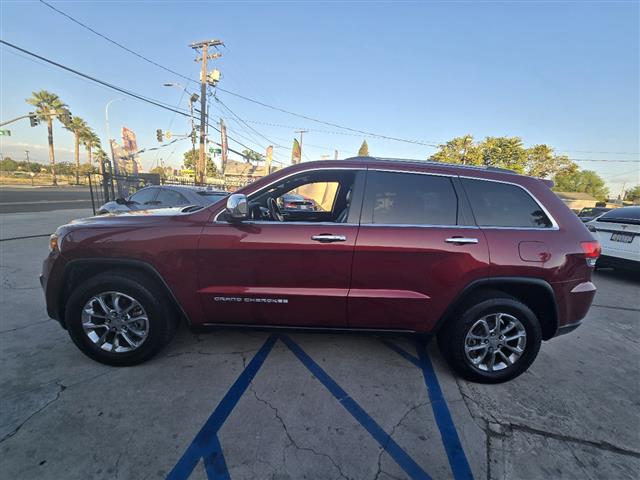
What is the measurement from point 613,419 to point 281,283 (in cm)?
281

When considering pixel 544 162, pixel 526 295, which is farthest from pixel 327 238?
pixel 544 162

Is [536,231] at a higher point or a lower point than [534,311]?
higher

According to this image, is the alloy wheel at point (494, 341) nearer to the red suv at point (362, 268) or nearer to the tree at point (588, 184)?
the red suv at point (362, 268)

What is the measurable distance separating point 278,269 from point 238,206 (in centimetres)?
59

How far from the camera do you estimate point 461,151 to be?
40.6 meters

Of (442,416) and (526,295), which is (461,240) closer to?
(526,295)

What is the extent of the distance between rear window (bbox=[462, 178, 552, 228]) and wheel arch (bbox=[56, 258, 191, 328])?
268 centimetres

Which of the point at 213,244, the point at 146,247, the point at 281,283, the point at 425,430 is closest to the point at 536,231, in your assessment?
the point at 425,430

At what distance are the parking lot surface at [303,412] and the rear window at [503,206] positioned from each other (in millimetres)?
1452

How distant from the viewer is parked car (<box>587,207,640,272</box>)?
563 centimetres

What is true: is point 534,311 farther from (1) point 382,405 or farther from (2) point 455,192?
(1) point 382,405

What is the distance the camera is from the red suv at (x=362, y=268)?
7.97 feet

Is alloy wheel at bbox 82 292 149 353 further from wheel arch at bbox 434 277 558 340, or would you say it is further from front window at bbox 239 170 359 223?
wheel arch at bbox 434 277 558 340

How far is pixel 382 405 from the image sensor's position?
234 centimetres
